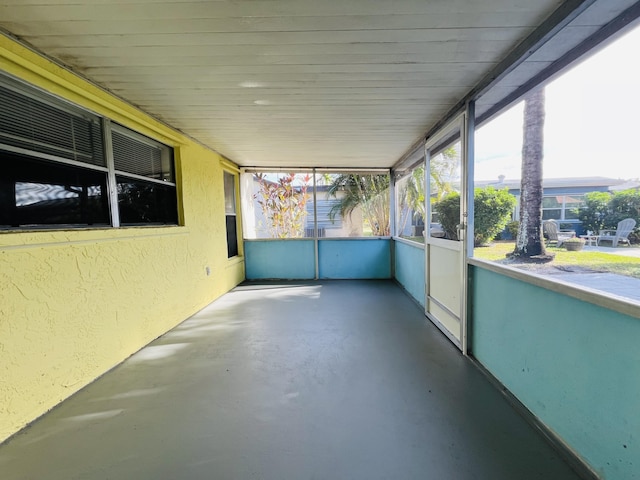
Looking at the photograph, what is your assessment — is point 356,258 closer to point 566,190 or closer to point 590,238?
point 566,190

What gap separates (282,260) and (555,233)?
4.60 m

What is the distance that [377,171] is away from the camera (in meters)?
5.82

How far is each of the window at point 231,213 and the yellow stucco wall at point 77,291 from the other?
1602mm

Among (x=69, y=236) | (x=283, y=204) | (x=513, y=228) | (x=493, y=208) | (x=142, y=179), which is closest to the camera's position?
(x=69, y=236)

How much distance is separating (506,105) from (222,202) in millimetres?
4158

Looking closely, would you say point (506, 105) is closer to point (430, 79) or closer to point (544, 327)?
point (430, 79)

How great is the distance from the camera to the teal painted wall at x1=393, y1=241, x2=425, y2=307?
4078mm

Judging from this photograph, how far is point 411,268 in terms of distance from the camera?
4.56 metres

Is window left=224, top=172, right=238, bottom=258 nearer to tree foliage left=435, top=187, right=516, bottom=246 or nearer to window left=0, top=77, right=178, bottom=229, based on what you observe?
window left=0, top=77, right=178, bottom=229

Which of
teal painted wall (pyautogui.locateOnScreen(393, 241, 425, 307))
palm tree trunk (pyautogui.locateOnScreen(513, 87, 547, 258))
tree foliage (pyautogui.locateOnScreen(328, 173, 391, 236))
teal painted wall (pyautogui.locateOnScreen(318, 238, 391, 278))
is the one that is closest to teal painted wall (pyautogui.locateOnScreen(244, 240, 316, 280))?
teal painted wall (pyautogui.locateOnScreen(318, 238, 391, 278))

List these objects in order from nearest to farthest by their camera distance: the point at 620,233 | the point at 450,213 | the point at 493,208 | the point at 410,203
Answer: the point at 620,233 < the point at 450,213 < the point at 493,208 < the point at 410,203

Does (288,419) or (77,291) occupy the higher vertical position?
(77,291)

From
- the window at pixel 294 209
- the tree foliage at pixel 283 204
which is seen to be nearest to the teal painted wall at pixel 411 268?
the window at pixel 294 209

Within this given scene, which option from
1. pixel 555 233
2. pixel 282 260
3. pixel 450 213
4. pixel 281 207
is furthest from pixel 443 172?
pixel 281 207
